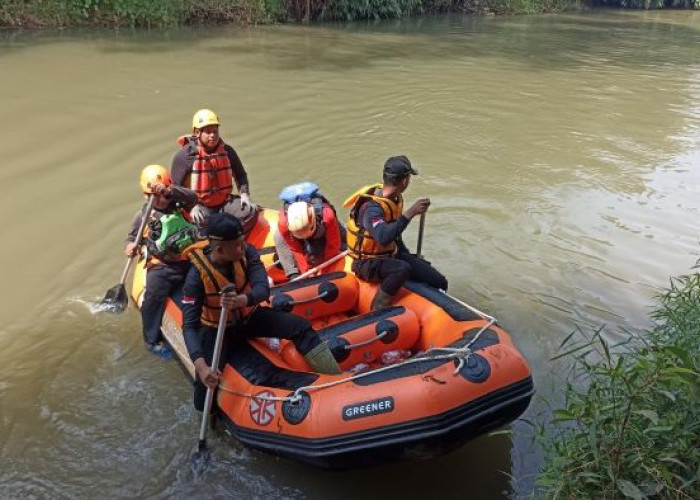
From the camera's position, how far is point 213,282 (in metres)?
3.34

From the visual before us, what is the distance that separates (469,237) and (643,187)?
2616 millimetres

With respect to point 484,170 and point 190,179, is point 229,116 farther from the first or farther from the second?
point 190,179

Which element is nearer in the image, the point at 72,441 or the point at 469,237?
the point at 72,441

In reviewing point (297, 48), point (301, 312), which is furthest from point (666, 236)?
point (297, 48)

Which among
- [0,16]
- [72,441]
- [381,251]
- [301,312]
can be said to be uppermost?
[0,16]

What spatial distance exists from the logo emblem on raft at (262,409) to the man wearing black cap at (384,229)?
1.09m

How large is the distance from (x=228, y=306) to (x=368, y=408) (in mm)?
841

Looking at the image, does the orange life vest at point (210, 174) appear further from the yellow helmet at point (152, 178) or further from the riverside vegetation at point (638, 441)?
the riverside vegetation at point (638, 441)

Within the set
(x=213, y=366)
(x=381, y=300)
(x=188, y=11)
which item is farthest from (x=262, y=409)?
(x=188, y=11)

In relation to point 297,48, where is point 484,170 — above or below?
below

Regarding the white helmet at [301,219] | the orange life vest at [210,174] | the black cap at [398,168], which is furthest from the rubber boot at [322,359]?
the orange life vest at [210,174]

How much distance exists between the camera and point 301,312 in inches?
166

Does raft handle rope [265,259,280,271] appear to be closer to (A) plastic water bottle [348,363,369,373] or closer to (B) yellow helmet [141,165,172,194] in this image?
(B) yellow helmet [141,165,172,194]

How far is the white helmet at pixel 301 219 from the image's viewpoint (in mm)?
4352
